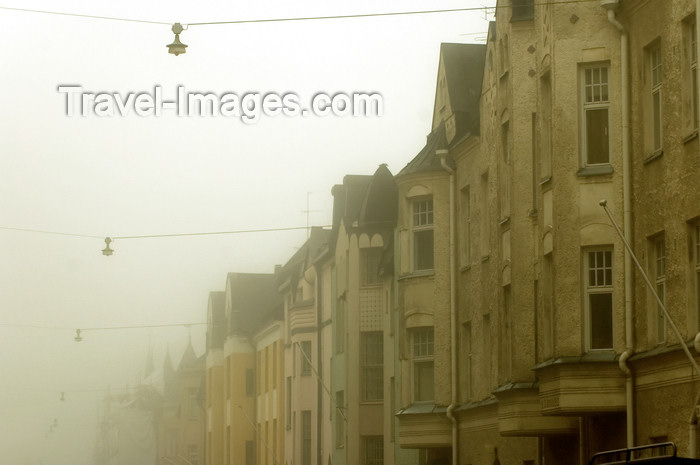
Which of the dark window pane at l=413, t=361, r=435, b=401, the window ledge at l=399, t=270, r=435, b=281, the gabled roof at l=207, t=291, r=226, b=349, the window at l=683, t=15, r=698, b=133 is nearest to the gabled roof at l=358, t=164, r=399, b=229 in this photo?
the window ledge at l=399, t=270, r=435, b=281

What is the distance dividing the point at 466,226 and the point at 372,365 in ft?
37.2

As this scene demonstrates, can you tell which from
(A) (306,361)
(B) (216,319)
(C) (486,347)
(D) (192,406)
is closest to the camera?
(C) (486,347)

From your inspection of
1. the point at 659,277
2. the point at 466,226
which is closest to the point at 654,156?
the point at 659,277

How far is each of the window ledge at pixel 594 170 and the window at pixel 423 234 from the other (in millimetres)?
12307

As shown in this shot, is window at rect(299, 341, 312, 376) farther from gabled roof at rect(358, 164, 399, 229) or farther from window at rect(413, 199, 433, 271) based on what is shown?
window at rect(413, 199, 433, 271)

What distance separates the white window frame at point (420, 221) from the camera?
1446 inches

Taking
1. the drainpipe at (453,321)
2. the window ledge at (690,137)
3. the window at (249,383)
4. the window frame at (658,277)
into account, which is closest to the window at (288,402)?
the window at (249,383)

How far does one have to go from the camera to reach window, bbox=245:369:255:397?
239ft

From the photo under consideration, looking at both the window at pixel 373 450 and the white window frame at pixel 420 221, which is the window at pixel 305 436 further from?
the white window frame at pixel 420 221

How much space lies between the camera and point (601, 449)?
2439 centimetres

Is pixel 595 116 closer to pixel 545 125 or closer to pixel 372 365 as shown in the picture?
pixel 545 125

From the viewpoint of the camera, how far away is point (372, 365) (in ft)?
147

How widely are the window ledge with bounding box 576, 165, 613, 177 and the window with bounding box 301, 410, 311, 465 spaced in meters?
31.7

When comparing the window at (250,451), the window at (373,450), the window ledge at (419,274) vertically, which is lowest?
the window at (250,451)
